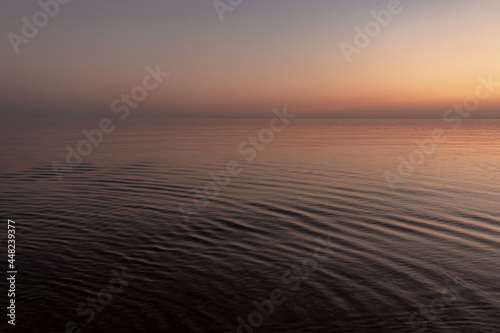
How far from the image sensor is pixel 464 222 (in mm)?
19047

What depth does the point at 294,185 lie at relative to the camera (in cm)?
2861

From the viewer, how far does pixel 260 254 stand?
14.9 m

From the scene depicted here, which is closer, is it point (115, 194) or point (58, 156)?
point (115, 194)

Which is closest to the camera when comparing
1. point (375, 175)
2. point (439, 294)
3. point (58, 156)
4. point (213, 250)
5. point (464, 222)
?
point (439, 294)

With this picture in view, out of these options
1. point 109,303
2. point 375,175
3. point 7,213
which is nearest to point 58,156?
point 7,213

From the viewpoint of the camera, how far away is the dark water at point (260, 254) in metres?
10.3

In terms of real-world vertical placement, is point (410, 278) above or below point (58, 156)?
below

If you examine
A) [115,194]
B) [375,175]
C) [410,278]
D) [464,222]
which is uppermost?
[375,175]

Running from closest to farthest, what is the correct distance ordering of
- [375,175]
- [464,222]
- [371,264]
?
1. [371,264]
2. [464,222]
3. [375,175]

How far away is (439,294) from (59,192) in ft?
72.7

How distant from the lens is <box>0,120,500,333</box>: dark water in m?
10.3

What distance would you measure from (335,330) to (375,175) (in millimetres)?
25208

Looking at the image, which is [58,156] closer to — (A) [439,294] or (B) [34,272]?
(B) [34,272]

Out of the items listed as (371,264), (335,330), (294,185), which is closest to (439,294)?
(371,264)
